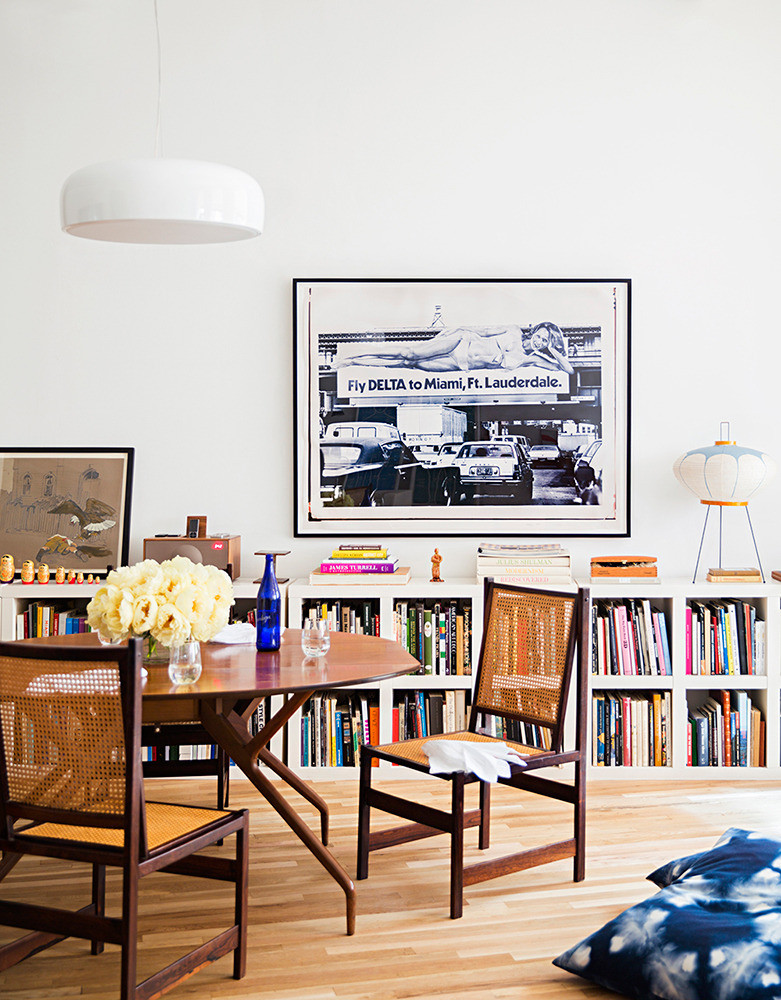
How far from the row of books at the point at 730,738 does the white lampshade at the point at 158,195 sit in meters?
2.92

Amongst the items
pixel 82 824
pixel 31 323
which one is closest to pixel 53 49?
pixel 31 323

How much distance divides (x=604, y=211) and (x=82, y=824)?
349cm

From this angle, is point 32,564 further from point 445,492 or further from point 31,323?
point 445,492

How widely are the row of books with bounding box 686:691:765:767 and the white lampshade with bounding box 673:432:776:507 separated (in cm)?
86

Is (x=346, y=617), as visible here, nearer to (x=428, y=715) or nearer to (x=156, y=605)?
(x=428, y=715)

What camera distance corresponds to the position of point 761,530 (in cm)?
461

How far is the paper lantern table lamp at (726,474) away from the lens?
425 centimetres

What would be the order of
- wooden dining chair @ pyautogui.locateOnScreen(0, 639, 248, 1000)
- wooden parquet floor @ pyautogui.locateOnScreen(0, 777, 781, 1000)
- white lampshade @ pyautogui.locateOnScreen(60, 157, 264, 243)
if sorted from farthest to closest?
1. wooden parquet floor @ pyautogui.locateOnScreen(0, 777, 781, 1000)
2. white lampshade @ pyautogui.locateOnScreen(60, 157, 264, 243)
3. wooden dining chair @ pyautogui.locateOnScreen(0, 639, 248, 1000)

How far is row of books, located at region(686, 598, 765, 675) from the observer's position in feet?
14.1

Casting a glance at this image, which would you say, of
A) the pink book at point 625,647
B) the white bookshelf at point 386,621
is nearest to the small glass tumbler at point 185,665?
the white bookshelf at point 386,621

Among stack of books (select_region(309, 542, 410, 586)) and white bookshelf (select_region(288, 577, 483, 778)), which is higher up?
stack of books (select_region(309, 542, 410, 586))

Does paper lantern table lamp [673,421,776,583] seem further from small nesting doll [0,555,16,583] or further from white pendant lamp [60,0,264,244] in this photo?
small nesting doll [0,555,16,583]

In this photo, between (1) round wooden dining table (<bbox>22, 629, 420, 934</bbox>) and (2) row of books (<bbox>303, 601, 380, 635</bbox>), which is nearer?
(1) round wooden dining table (<bbox>22, 629, 420, 934</bbox>)

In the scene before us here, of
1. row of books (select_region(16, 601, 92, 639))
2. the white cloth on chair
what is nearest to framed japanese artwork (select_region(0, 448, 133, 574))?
row of books (select_region(16, 601, 92, 639))
